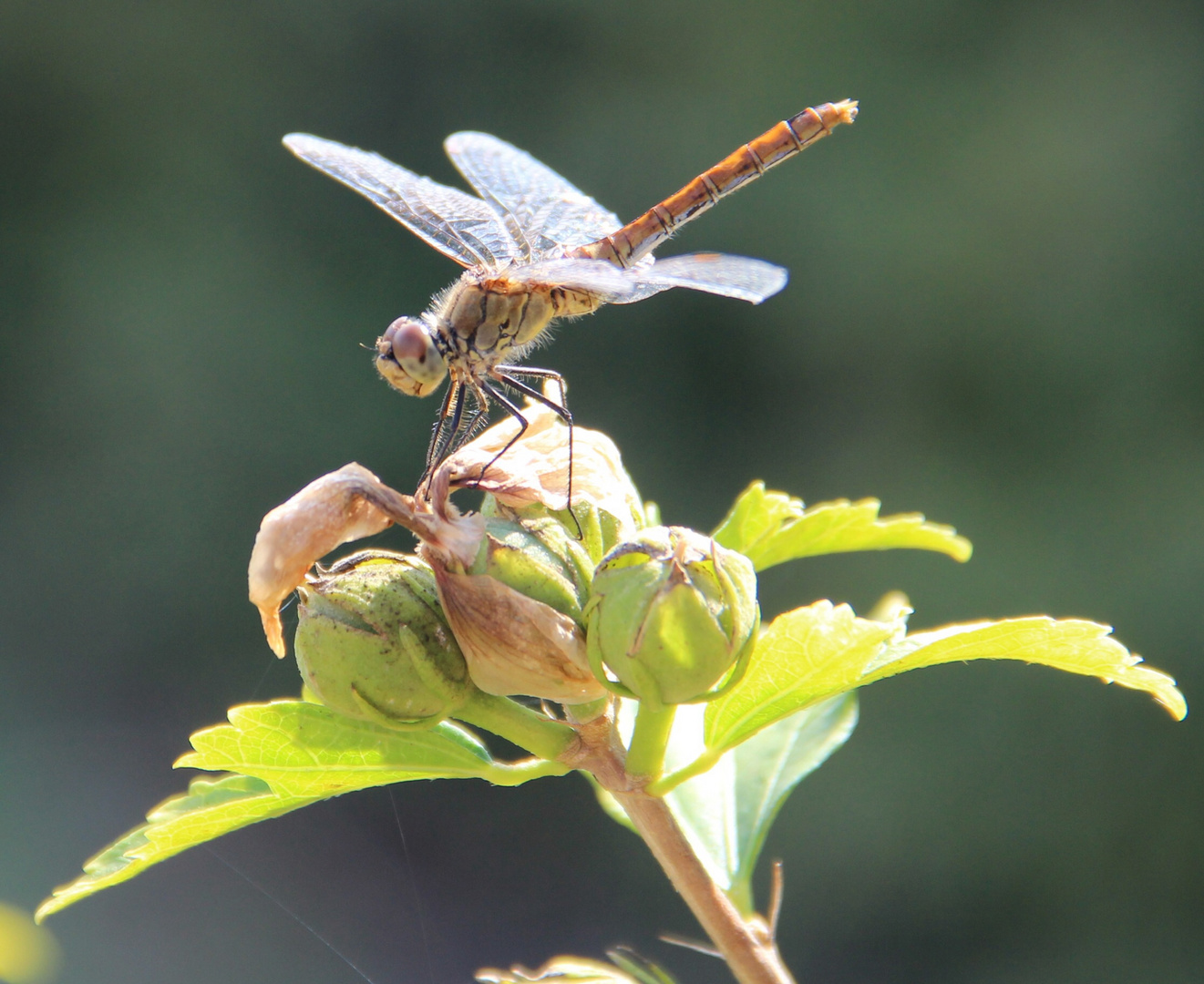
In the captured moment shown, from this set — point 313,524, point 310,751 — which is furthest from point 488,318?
point 310,751

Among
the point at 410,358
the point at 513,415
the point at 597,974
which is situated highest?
the point at 410,358

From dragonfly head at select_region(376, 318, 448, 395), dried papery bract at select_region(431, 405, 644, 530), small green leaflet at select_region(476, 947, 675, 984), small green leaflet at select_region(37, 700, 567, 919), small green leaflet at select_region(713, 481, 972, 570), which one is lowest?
small green leaflet at select_region(476, 947, 675, 984)

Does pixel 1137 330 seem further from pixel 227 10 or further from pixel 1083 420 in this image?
pixel 227 10

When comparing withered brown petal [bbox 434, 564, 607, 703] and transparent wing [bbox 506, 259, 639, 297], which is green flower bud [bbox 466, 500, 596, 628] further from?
transparent wing [bbox 506, 259, 639, 297]

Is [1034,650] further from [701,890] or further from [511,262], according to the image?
[511,262]

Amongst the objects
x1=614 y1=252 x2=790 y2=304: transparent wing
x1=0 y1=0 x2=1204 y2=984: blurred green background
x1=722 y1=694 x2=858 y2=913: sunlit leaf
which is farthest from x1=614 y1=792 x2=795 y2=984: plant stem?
x1=0 y1=0 x2=1204 y2=984: blurred green background

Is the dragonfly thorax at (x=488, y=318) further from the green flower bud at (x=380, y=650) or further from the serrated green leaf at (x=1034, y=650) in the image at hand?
the serrated green leaf at (x=1034, y=650)

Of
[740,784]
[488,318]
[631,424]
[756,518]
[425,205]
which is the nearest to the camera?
[756,518]
